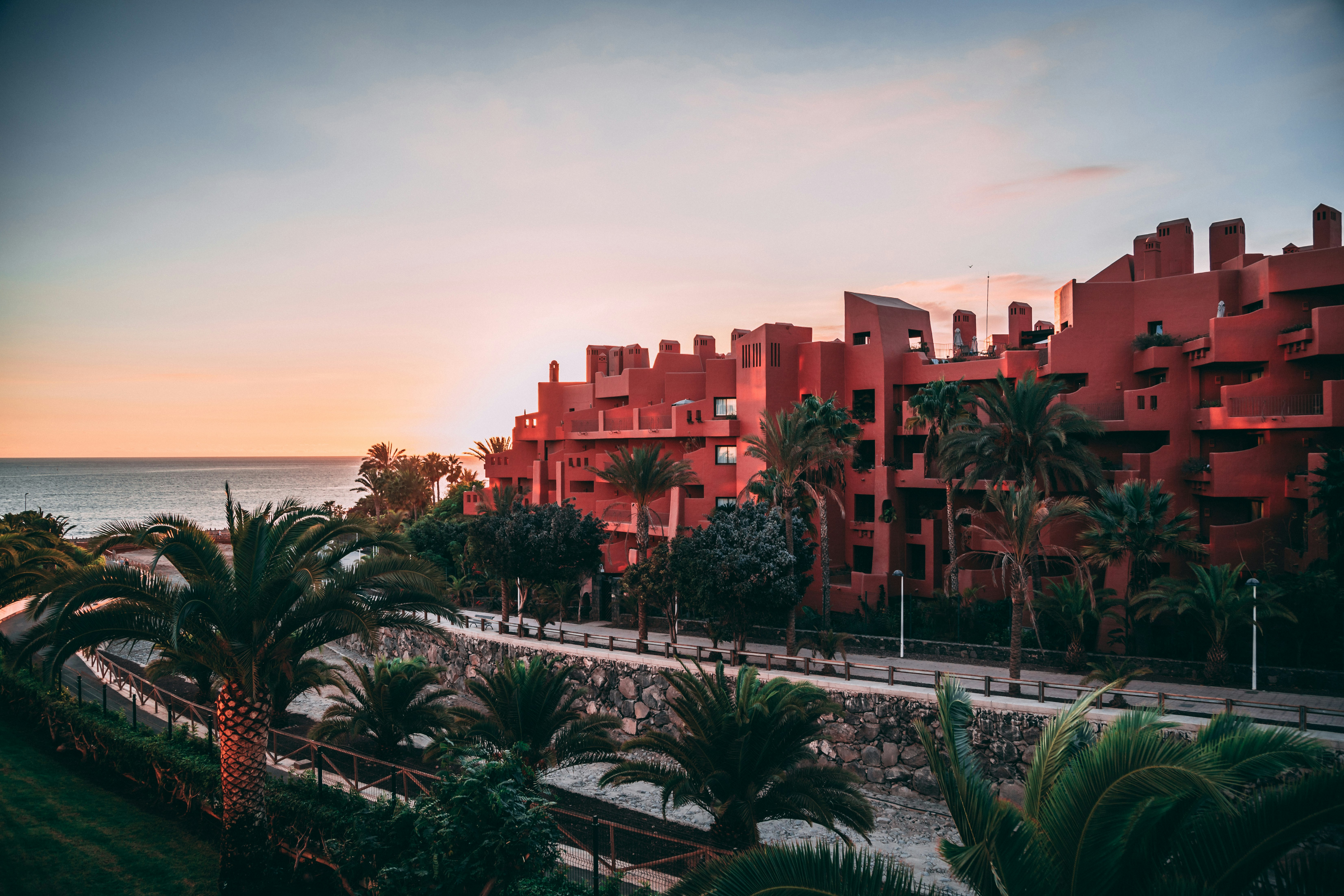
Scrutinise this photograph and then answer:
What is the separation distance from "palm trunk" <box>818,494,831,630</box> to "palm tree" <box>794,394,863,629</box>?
0.07 feet

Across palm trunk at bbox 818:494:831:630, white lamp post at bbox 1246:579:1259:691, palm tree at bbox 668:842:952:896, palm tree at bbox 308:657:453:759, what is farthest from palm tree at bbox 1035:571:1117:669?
palm tree at bbox 668:842:952:896

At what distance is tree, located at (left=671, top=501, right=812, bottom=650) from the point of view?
25359 millimetres

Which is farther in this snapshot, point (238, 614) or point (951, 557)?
point (951, 557)

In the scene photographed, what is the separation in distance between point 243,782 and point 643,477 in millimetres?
21636

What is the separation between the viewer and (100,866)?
12.8m

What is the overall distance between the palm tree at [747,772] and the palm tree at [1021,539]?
27.3 ft

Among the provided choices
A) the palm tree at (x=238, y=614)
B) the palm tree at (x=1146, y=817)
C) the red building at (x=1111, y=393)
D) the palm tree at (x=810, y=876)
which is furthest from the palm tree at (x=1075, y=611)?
the palm tree at (x=238, y=614)

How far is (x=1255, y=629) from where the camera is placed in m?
21.5

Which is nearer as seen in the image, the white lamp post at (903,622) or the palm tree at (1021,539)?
the palm tree at (1021,539)

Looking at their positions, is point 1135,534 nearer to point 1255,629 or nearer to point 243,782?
point 1255,629

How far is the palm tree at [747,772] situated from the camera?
15.0m

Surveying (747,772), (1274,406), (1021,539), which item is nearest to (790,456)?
(1021,539)

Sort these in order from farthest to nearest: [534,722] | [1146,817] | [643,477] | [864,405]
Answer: [864,405]
[643,477]
[534,722]
[1146,817]

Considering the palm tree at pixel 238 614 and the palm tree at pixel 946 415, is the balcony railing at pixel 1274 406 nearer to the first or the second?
the palm tree at pixel 946 415
